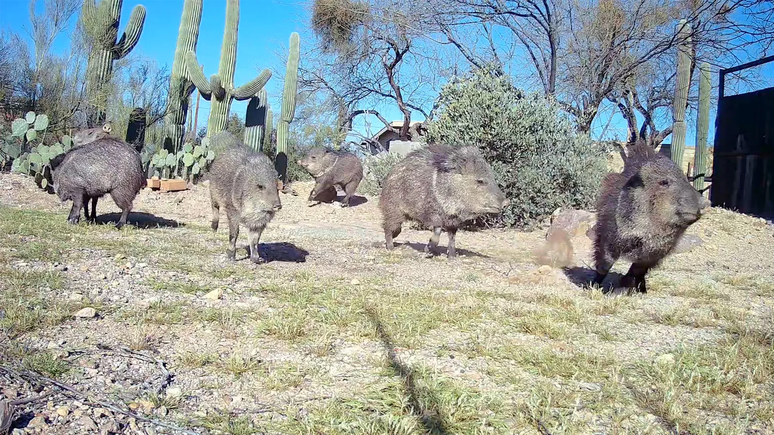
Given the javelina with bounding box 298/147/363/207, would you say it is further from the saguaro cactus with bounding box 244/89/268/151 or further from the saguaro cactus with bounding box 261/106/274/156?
the saguaro cactus with bounding box 261/106/274/156

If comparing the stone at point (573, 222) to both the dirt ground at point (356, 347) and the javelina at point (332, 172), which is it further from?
the javelina at point (332, 172)

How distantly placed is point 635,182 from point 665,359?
A: 1.87 metres

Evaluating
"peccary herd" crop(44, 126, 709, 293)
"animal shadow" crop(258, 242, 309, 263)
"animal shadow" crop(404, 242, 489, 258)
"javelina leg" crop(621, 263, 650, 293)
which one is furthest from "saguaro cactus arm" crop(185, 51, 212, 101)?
"javelina leg" crop(621, 263, 650, 293)

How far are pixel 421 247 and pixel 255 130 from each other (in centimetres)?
918

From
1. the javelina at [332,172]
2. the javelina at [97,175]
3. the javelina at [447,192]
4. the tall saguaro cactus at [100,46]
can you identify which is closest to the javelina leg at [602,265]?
the javelina at [447,192]

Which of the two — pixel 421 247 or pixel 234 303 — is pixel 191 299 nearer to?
pixel 234 303

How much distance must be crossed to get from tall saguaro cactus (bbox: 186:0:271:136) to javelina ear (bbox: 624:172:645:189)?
1062 cm

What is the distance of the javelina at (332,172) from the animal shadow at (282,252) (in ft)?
18.0

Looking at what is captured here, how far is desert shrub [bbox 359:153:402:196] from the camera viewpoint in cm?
1197

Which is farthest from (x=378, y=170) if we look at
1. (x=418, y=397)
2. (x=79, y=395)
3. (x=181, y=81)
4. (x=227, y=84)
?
(x=79, y=395)

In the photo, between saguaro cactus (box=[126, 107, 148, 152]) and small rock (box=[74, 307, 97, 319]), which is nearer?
small rock (box=[74, 307, 97, 319])

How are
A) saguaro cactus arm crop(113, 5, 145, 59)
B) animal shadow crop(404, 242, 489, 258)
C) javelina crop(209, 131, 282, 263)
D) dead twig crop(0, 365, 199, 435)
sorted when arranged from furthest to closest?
saguaro cactus arm crop(113, 5, 145, 59), animal shadow crop(404, 242, 489, 258), javelina crop(209, 131, 282, 263), dead twig crop(0, 365, 199, 435)

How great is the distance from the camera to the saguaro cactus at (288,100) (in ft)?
50.6

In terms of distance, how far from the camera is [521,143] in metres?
9.62
